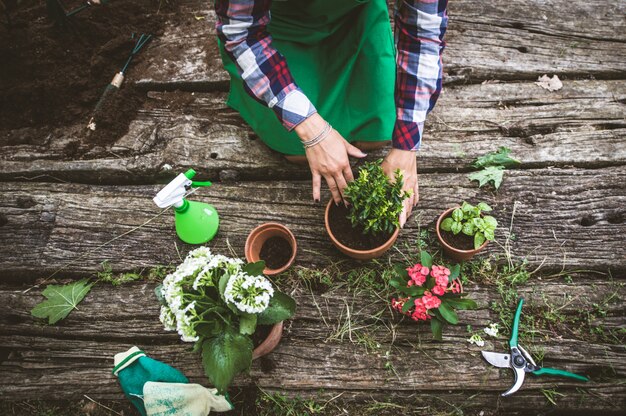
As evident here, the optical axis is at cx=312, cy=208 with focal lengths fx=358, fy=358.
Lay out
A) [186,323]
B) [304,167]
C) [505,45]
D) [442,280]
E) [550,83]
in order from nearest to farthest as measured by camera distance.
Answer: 1. [186,323]
2. [442,280]
3. [304,167]
4. [550,83]
5. [505,45]

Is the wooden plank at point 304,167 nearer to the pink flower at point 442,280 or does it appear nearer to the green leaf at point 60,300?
the green leaf at point 60,300

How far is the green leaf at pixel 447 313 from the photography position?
1537 mm

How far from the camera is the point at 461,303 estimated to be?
156 centimetres

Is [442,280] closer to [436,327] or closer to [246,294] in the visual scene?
[436,327]

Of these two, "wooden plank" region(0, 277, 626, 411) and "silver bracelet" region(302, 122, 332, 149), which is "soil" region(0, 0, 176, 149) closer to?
"wooden plank" region(0, 277, 626, 411)

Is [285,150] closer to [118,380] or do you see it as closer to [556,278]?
[118,380]

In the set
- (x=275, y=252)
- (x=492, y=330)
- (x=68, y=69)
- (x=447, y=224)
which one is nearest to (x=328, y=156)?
(x=275, y=252)

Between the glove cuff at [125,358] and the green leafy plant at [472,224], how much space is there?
1632 millimetres

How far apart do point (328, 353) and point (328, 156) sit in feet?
3.14

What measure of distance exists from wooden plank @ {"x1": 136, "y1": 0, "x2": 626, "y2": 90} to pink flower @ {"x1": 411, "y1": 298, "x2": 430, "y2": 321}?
5.22 feet

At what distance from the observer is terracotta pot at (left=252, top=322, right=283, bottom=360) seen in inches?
62.1

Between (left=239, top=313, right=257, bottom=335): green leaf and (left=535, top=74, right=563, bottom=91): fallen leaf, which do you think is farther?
(left=535, top=74, right=563, bottom=91): fallen leaf

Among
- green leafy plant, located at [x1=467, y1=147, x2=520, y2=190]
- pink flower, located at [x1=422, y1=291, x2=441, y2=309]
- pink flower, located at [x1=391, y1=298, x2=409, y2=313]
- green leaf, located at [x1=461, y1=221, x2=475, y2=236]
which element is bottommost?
pink flower, located at [x1=391, y1=298, x2=409, y2=313]

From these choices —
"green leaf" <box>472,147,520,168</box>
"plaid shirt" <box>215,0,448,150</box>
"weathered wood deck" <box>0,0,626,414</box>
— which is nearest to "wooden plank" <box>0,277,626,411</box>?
"weathered wood deck" <box>0,0,626,414</box>
